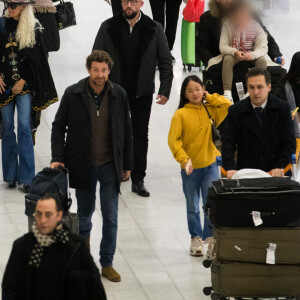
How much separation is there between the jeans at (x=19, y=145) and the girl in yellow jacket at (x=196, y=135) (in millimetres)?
2250

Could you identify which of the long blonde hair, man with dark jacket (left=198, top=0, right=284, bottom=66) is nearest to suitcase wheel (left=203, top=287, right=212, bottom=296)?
the long blonde hair

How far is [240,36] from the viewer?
40.4 ft

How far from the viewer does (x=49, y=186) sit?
9109 mm

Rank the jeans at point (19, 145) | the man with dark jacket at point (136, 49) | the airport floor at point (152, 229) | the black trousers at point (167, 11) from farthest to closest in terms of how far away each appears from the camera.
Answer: the black trousers at point (167, 11)
the jeans at point (19, 145)
the man with dark jacket at point (136, 49)
the airport floor at point (152, 229)

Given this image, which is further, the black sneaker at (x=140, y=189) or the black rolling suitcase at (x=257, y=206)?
the black sneaker at (x=140, y=189)

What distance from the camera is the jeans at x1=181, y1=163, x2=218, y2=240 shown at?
10.3 meters

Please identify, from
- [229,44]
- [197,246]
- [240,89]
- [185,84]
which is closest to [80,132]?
[185,84]

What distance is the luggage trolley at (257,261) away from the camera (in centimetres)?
852

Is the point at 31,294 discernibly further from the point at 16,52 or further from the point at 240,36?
the point at 240,36

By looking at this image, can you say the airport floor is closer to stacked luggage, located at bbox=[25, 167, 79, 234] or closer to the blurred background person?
stacked luggage, located at bbox=[25, 167, 79, 234]

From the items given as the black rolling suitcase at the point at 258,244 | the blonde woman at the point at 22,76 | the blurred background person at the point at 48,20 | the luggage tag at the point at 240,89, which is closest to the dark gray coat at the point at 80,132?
the black rolling suitcase at the point at 258,244

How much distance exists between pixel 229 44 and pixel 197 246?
109 inches

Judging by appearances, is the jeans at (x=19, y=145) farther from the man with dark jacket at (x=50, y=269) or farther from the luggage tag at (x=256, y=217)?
the man with dark jacket at (x=50, y=269)

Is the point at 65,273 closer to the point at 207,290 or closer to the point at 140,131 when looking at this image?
the point at 207,290
